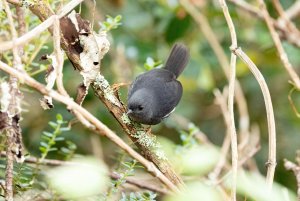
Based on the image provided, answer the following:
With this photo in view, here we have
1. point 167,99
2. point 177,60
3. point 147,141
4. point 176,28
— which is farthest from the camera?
point 176,28

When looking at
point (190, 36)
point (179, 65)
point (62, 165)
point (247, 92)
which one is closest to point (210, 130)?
point (247, 92)

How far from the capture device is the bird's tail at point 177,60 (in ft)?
11.0

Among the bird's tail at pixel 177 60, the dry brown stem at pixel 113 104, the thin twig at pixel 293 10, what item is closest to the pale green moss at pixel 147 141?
the dry brown stem at pixel 113 104

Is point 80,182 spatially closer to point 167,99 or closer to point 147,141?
point 147,141

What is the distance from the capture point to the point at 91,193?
1966 mm

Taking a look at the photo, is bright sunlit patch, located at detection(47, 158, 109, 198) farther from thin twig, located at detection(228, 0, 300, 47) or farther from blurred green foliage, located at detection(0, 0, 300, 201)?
thin twig, located at detection(228, 0, 300, 47)

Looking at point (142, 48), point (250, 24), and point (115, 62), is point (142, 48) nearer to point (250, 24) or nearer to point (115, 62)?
point (115, 62)

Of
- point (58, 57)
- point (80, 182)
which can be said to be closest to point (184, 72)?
point (80, 182)

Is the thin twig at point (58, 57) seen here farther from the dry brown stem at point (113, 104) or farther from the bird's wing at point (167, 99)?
the bird's wing at point (167, 99)

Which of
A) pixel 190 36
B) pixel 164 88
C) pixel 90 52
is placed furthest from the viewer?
pixel 190 36

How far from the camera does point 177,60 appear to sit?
337 centimetres

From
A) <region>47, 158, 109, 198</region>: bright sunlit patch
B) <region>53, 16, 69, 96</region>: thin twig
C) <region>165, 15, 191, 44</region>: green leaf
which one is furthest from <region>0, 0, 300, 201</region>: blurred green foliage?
<region>53, 16, 69, 96</region>: thin twig

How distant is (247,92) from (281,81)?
31 centimetres

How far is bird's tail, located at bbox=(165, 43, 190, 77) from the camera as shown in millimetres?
3352
